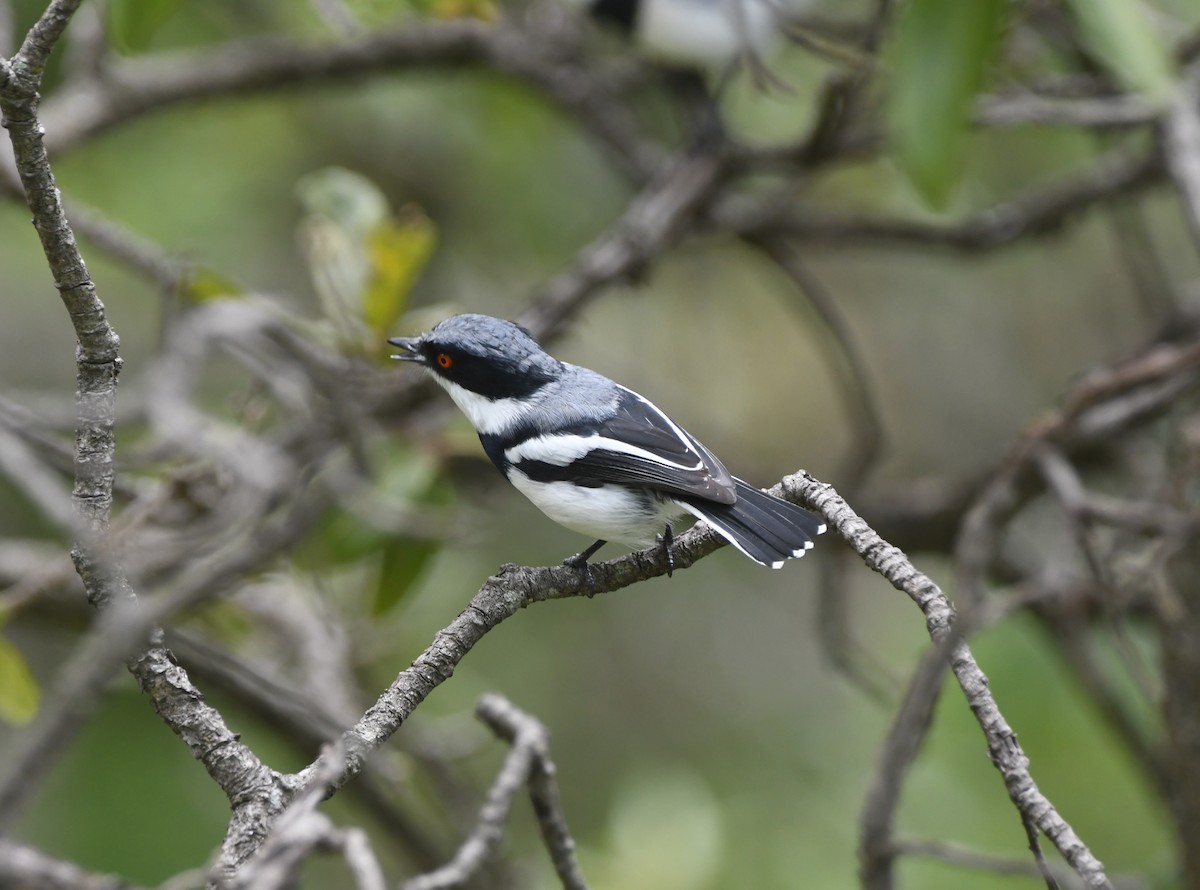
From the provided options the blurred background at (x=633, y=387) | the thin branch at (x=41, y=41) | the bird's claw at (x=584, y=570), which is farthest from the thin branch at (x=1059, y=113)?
the thin branch at (x=41, y=41)

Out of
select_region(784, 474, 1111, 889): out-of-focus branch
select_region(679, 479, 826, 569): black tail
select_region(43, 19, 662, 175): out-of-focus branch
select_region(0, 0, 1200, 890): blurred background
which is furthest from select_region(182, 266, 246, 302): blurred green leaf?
select_region(784, 474, 1111, 889): out-of-focus branch

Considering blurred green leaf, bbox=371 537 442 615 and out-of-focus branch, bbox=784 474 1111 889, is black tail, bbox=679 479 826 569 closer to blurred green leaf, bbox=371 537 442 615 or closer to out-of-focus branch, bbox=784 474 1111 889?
out-of-focus branch, bbox=784 474 1111 889

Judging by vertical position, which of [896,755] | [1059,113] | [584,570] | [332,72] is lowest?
[896,755]

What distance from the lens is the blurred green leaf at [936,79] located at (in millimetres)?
2291

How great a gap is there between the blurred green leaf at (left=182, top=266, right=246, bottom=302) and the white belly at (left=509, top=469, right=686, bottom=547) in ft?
3.66

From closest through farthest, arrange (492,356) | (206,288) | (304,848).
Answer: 1. (304,848)
2. (492,356)
3. (206,288)

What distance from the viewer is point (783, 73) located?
5.11m

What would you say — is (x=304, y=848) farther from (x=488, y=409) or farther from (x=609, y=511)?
(x=488, y=409)

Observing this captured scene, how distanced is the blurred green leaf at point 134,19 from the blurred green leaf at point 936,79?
155cm

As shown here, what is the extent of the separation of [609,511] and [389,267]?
1.16m

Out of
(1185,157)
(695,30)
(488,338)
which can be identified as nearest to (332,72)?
(695,30)

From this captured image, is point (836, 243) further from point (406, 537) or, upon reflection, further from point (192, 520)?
point (192, 520)

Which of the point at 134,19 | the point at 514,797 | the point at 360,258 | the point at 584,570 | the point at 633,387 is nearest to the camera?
the point at 514,797

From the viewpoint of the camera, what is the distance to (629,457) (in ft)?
7.48
